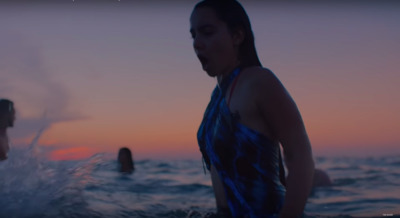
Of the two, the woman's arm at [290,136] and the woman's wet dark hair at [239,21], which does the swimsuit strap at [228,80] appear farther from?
the woman's arm at [290,136]

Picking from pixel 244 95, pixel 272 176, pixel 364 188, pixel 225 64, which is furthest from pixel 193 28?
pixel 364 188

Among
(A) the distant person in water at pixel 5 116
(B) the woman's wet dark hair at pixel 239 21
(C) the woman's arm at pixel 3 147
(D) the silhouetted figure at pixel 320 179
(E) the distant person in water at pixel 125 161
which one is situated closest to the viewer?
(B) the woman's wet dark hair at pixel 239 21

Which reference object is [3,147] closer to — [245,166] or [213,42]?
[213,42]

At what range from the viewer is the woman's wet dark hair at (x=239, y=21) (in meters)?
1.84

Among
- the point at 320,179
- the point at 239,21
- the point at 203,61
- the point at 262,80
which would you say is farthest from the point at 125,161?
the point at 262,80

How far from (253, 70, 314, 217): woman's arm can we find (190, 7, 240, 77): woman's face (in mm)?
294

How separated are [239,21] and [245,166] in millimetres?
691

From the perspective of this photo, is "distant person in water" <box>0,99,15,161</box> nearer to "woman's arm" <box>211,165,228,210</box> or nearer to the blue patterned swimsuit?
"woman's arm" <box>211,165,228,210</box>

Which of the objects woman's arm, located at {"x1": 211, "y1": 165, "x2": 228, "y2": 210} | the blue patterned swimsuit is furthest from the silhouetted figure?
the blue patterned swimsuit

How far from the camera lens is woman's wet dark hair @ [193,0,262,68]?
1841mm

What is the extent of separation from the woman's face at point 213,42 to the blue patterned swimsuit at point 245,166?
204 mm

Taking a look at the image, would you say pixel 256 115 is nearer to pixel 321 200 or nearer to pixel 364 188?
pixel 321 200

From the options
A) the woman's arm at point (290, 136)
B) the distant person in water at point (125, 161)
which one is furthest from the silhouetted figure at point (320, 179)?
the woman's arm at point (290, 136)

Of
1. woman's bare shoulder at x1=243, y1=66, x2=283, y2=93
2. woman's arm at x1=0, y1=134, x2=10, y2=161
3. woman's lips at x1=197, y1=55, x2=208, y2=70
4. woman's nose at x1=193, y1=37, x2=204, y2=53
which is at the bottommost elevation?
woman's arm at x1=0, y1=134, x2=10, y2=161
